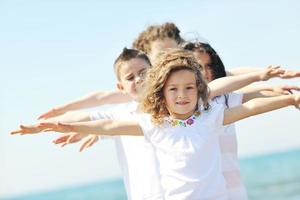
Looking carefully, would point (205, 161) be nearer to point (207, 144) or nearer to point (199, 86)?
point (207, 144)

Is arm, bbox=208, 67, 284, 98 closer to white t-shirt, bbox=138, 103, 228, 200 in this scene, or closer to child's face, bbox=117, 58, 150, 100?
white t-shirt, bbox=138, 103, 228, 200

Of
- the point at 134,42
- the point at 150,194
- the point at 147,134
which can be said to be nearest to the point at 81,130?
the point at 147,134

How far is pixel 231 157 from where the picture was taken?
5055 mm

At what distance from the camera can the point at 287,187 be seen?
2544 centimetres

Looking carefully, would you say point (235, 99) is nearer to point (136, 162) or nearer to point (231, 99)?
point (231, 99)

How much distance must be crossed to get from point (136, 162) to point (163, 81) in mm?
705

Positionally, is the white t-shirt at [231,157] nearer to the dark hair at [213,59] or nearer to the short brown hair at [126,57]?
the dark hair at [213,59]

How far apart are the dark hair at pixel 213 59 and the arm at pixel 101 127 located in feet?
3.10

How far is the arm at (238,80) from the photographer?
16.3ft

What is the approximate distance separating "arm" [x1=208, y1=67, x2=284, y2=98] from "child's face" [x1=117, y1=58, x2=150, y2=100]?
0.57m

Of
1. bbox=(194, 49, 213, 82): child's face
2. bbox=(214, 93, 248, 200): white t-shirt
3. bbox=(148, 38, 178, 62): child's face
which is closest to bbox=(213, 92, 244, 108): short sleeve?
bbox=(214, 93, 248, 200): white t-shirt

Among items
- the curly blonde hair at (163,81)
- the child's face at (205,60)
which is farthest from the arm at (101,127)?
the child's face at (205,60)

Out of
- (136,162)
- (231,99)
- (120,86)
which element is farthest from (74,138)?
(231,99)

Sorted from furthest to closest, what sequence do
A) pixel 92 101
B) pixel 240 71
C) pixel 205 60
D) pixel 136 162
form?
pixel 92 101 → pixel 240 71 → pixel 205 60 → pixel 136 162
